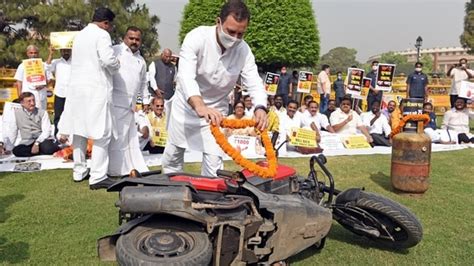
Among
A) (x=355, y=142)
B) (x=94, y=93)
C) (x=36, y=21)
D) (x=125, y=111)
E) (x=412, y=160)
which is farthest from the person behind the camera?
(x=36, y=21)

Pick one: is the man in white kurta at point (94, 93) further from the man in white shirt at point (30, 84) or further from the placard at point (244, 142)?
the man in white shirt at point (30, 84)

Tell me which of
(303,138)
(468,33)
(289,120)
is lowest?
(303,138)

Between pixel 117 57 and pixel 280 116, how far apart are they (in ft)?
15.0

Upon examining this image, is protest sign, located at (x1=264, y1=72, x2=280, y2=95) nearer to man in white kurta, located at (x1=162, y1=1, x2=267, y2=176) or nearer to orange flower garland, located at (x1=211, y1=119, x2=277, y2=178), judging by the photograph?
man in white kurta, located at (x1=162, y1=1, x2=267, y2=176)

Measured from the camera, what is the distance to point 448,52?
12538 cm

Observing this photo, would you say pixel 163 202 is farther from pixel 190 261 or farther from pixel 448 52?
pixel 448 52

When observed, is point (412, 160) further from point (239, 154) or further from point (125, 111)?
point (125, 111)

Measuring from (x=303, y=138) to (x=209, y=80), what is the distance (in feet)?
16.8

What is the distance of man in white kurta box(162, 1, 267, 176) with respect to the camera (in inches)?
140

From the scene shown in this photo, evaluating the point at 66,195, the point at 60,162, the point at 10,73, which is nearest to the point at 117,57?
the point at 66,195

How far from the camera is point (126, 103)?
608 cm

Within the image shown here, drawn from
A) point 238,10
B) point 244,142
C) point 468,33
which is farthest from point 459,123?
point 468,33

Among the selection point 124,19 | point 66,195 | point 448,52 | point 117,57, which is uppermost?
point 448,52

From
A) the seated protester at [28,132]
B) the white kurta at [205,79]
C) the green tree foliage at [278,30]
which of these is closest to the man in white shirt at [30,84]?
the seated protester at [28,132]
